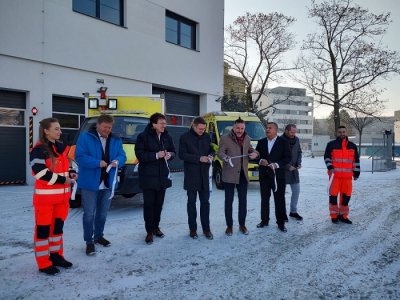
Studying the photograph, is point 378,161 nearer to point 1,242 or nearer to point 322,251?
point 322,251

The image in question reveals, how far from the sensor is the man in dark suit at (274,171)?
6.03 m

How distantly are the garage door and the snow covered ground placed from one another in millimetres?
4658

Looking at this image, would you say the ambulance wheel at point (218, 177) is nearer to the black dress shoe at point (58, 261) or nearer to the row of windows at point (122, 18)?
the black dress shoe at point (58, 261)

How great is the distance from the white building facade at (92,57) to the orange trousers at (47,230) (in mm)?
8159

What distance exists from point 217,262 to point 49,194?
2214mm

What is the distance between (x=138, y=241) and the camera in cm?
532

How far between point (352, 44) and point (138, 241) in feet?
74.3

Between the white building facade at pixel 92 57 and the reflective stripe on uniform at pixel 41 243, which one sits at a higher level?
the white building facade at pixel 92 57

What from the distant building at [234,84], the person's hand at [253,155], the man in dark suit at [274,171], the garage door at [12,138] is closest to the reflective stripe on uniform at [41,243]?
the person's hand at [253,155]

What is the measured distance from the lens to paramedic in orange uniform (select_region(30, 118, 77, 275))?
396cm

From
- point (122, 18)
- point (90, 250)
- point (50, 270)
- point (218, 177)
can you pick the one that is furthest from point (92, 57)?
point (50, 270)

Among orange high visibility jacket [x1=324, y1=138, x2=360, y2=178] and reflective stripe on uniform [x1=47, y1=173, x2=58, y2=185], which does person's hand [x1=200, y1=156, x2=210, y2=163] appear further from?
orange high visibility jacket [x1=324, y1=138, x2=360, y2=178]

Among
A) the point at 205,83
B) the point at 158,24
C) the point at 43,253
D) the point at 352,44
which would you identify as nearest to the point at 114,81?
the point at 158,24

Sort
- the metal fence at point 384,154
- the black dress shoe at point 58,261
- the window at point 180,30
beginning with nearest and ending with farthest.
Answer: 1. the black dress shoe at point 58,261
2. the window at point 180,30
3. the metal fence at point 384,154
